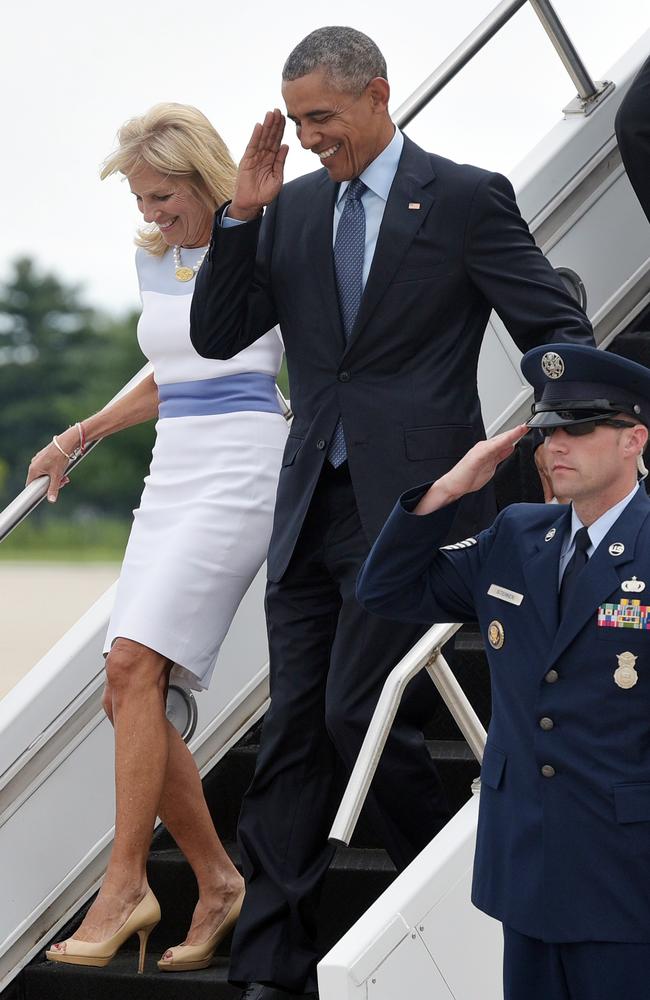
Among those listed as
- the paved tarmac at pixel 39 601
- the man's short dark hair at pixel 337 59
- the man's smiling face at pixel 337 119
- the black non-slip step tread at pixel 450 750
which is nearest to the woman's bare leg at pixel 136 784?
the black non-slip step tread at pixel 450 750

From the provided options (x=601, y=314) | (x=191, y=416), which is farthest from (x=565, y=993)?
(x=601, y=314)

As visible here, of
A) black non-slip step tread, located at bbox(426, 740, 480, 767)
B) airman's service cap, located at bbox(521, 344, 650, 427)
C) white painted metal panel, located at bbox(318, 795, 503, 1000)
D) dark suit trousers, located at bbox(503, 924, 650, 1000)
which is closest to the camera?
dark suit trousers, located at bbox(503, 924, 650, 1000)

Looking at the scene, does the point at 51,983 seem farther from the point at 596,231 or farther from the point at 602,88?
the point at 602,88

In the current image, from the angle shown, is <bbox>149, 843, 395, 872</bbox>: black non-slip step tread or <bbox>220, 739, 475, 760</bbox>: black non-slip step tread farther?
<bbox>220, 739, 475, 760</bbox>: black non-slip step tread

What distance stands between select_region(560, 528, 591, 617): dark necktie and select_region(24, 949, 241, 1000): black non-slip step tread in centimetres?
140

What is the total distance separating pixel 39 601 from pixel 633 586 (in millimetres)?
42257

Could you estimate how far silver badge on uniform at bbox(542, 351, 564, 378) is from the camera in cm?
232

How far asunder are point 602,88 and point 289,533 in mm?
2094

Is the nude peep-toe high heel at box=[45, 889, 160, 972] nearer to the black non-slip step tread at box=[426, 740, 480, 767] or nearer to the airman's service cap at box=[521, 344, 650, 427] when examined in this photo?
the black non-slip step tread at box=[426, 740, 480, 767]

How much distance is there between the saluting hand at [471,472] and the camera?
2.33 meters

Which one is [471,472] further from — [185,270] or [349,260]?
[185,270]

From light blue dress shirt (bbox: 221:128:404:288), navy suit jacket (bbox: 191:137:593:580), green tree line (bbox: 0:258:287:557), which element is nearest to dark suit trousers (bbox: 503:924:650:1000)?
navy suit jacket (bbox: 191:137:593:580)

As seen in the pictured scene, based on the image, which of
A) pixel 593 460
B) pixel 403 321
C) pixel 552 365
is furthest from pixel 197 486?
pixel 593 460

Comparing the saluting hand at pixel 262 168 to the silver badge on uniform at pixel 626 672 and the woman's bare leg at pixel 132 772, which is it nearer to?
the woman's bare leg at pixel 132 772
